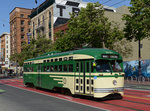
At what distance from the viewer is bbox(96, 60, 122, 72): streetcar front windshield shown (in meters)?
12.1

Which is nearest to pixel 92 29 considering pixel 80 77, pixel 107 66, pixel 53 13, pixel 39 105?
pixel 80 77

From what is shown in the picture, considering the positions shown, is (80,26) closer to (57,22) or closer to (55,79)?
(55,79)

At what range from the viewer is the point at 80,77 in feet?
42.7

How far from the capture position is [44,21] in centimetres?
6700

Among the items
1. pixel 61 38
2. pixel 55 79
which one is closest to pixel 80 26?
pixel 61 38

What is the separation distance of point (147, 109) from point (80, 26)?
2180cm

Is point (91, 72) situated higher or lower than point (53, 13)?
lower

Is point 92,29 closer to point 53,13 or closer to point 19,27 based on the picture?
point 53,13

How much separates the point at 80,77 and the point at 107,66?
178 cm

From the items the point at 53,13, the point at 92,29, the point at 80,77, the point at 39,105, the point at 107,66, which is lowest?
the point at 39,105

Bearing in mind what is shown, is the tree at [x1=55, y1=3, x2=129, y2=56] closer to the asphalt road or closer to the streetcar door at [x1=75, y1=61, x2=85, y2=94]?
the streetcar door at [x1=75, y1=61, x2=85, y2=94]

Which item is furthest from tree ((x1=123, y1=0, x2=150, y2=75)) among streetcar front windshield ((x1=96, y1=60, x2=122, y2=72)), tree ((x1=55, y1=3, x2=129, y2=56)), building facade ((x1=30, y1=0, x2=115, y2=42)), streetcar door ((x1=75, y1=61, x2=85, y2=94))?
building facade ((x1=30, y1=0, x2=115, y2=42))

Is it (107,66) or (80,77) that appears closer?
(107,66)

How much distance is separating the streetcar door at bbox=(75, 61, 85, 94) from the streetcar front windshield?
1.10 m
